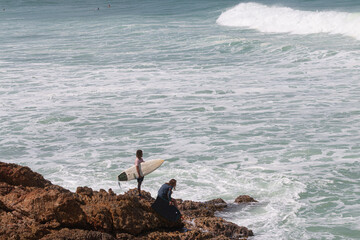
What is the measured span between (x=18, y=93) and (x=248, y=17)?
3362 centimetres

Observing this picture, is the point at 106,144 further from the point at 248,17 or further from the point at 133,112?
the point at 248,17

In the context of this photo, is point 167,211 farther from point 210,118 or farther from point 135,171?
point 210,118

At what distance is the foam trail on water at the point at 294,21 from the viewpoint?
39.9 m

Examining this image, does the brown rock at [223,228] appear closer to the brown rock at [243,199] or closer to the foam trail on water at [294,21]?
the brown rock at [243,199]

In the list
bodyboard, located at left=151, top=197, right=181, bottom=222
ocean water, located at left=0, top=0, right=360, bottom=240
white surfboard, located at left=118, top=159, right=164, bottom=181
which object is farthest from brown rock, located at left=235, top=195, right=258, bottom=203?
bodyboard, located at left=151, top=197, right=181, bottom=222

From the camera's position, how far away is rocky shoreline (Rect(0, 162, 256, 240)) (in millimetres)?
7531

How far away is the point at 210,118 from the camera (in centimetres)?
1734

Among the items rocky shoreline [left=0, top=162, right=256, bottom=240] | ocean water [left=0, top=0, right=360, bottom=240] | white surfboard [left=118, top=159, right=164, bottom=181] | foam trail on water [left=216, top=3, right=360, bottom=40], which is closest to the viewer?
rocky shoreline [left=0, top=162, right=256, bottom=240]

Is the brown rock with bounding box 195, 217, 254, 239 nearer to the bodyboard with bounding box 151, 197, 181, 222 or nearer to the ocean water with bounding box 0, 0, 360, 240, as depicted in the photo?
the ocean water with bounding box 0, 0, 360, 240

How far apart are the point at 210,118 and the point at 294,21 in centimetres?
2961

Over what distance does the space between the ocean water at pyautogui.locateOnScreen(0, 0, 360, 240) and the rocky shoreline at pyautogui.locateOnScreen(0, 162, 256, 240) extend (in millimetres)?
985

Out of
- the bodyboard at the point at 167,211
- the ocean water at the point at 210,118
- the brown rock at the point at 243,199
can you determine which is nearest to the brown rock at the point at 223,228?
the ocean water at the point at 210,118

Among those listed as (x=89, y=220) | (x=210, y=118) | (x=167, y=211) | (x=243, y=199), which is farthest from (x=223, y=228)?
(x=210, y=118)

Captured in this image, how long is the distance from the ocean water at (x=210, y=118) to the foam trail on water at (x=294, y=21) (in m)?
0.32
